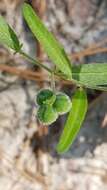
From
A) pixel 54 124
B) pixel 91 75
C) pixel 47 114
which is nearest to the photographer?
pixel 47 114

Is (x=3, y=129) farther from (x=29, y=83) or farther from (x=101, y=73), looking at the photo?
(x=101, y=73)

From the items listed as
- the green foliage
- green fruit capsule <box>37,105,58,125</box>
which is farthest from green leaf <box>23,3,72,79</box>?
green fruit capsule <box>37,105,58,125</box>

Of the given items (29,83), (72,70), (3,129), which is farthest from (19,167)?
(72,70)

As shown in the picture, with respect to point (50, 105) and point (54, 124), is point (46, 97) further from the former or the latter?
point (54, 124)

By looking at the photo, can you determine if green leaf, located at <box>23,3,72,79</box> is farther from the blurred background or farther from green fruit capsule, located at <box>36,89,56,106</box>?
the blurred background

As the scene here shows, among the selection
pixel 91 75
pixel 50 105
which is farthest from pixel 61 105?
pixel 91 75

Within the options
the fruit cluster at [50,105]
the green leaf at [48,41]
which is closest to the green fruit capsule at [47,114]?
the fruit cluster at [50,105]
